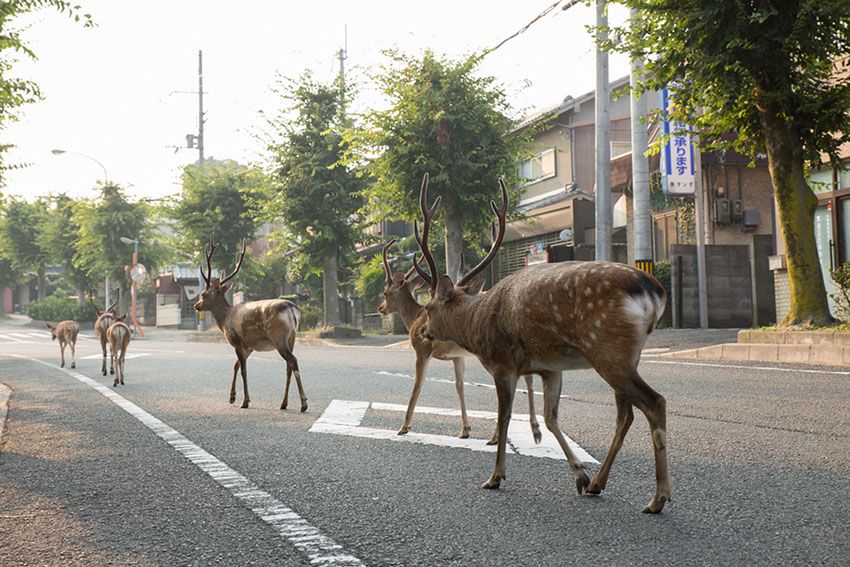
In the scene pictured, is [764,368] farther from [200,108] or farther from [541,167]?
[200,108]

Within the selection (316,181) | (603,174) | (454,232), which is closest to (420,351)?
(603,174)

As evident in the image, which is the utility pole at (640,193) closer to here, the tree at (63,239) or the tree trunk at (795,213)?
the tree trunk at (795,213)

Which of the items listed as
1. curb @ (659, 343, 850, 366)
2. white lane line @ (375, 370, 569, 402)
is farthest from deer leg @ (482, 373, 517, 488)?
curb @ (659, 343, 850, 366)

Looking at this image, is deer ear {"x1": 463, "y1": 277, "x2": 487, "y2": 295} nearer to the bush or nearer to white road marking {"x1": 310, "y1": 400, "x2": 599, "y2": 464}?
white road marking {"x1": 310, "y1": 400, "x2": 599, "y2": 464}

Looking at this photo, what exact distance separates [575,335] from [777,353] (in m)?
9.98

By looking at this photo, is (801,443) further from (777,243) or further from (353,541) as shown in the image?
(777,243)

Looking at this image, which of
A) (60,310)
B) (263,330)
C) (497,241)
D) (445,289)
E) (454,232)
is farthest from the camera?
(60,310)

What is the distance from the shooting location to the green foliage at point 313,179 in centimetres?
3055

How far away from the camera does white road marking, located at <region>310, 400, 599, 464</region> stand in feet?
19.0

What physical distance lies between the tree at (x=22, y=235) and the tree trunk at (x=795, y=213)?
184 feet

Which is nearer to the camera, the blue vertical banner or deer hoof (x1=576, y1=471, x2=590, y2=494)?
deer hoof (x1=576, y1=471, x2=590, y2=494)

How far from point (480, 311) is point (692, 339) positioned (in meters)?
13.3

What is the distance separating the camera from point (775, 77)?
45.1 ft

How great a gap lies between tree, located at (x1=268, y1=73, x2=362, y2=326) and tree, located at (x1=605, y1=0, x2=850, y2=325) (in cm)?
1730
